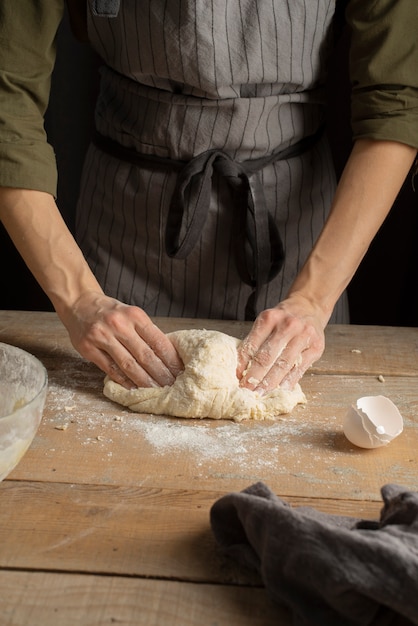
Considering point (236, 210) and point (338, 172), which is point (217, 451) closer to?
point (236, 210)

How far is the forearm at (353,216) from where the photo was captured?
1.54 meters

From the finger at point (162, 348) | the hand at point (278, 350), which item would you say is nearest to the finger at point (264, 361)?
the hand at point (278, 350)

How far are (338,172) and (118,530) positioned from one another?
1.67m

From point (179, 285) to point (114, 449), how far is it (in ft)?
2.25

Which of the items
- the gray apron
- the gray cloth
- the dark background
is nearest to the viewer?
the gray cloth

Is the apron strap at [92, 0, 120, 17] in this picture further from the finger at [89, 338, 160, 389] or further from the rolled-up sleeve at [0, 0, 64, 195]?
the finger at [89, 338, 160, 389]

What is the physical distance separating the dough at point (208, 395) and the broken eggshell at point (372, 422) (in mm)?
129

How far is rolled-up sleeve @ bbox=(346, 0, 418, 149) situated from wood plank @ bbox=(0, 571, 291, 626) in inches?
40.0

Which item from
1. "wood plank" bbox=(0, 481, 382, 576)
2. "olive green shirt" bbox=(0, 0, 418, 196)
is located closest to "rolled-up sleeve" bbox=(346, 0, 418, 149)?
"olive green shirt" bbox=(0, 0, 418, 196)

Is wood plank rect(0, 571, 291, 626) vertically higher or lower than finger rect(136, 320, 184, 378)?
higher

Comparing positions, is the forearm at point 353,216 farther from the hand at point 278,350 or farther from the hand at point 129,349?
the hand at point 129,349

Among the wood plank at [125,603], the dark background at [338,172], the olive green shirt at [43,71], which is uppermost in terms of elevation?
the olive green shirt at [43,71]

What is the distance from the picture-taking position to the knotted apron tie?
1.67 meters

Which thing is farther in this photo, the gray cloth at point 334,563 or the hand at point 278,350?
the hand at point 278,350
